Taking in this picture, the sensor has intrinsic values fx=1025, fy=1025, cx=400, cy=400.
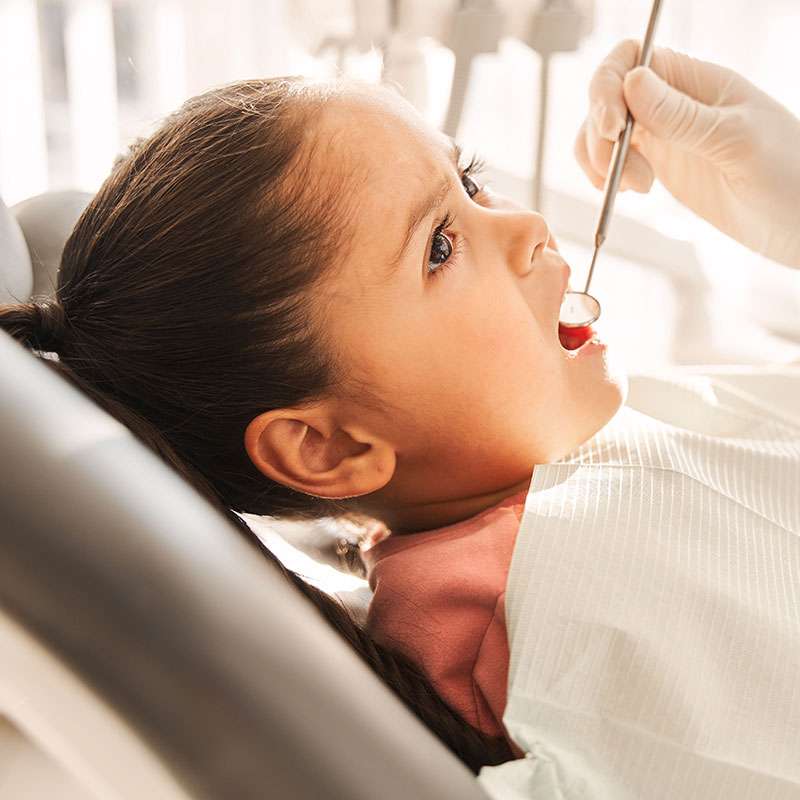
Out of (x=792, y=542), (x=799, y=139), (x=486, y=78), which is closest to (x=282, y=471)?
(x=792, y=542)

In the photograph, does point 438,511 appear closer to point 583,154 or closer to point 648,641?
point 648,641

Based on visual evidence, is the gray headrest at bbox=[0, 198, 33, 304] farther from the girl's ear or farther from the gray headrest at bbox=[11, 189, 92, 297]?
the girl's ear

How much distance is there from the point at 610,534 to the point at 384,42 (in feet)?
3.23

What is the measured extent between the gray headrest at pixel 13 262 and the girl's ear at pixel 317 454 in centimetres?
24

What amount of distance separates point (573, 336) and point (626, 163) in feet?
1.06

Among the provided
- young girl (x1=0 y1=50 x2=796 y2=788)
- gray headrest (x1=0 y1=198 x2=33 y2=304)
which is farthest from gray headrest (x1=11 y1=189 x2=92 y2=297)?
young girl (x1=0 y1=50 x2=796 y2=788)

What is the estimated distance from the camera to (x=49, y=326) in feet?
2.25

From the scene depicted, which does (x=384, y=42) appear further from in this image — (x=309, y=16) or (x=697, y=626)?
(x=697, y=626)

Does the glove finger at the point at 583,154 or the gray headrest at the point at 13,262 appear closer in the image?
the gray headrest at the point at 13,262

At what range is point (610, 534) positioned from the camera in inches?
25.4

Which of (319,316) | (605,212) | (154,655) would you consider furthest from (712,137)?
(154,655)

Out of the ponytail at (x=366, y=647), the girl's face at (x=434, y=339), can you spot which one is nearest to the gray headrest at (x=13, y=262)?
the ponytail at (x=366, y=647)

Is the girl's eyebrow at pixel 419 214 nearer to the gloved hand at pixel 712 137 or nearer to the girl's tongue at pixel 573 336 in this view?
the girl's tongue at pixel 573 336

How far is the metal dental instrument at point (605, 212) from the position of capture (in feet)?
2.89
